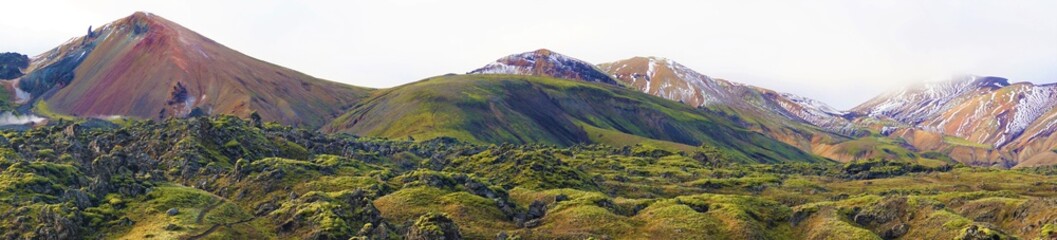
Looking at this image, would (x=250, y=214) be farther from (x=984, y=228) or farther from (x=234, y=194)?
(x=984, y=228)

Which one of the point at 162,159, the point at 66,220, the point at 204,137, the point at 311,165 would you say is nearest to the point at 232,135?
the point at 204,137

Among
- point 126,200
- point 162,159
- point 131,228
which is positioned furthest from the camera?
point 162,159

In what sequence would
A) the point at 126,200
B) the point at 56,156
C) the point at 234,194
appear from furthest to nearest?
the point at 56,156 < the point at 234,194 < the point at 126,200

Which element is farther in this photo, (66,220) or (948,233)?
(948,233)

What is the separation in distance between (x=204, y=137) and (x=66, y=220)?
7755 cm

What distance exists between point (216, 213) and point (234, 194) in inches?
952

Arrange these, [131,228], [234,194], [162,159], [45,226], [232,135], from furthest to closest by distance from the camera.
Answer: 1. [232,135]
2. [162,159]
3. [234,194]
4. [131,228]
5. [45,226]

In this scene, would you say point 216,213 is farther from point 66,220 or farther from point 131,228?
point 66,220

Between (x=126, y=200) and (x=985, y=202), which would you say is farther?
(x=985, y=202)

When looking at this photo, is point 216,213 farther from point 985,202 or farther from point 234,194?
point 985,202

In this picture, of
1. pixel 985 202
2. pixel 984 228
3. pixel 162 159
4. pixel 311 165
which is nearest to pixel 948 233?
pixel 984 228

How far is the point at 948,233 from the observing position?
12619cm

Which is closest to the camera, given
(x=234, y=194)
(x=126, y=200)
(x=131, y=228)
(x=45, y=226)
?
(x=45, y=226)

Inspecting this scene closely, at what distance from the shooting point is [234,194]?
152 metres
